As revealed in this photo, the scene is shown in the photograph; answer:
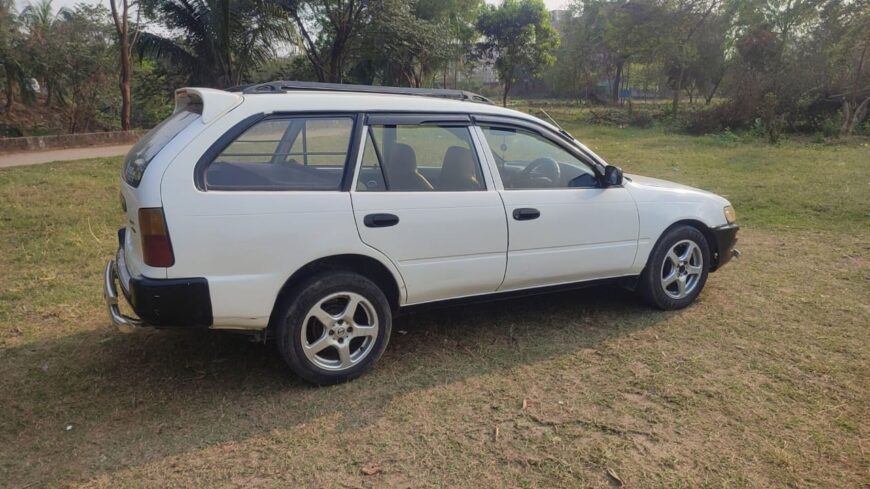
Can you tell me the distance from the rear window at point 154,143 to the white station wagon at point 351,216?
0.06 feet

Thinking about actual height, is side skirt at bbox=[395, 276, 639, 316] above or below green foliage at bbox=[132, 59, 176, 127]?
below

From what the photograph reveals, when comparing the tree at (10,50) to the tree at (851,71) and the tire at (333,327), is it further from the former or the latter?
the tree at (851,71)

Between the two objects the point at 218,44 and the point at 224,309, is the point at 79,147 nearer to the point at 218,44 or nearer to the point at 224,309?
the point at 218,44

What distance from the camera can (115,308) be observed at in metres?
3.43

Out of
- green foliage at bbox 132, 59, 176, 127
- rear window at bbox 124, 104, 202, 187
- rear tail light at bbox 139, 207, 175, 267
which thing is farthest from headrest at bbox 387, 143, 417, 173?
green foliage at bbox 132, 59, 176, 127

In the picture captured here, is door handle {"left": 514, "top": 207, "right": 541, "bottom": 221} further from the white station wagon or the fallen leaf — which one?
the fallen leaf

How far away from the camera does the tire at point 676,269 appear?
4566mm

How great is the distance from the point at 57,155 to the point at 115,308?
12.1 m

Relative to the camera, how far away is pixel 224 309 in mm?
3164

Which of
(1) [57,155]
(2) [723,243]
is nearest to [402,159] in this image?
(2) [723,243]

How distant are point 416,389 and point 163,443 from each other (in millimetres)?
1357

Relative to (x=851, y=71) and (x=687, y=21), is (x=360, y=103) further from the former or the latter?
(x=687, y=21)

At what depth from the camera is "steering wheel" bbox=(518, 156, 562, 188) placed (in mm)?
4133

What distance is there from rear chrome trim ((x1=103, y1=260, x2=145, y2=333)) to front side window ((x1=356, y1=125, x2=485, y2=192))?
1441 millimetres
